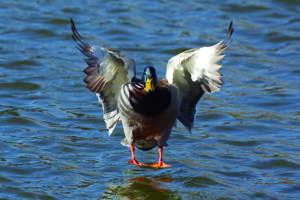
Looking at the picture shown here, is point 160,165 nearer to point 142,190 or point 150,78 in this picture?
point 142,190

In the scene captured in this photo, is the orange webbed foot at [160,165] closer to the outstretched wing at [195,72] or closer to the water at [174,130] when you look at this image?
the water at [174,130]

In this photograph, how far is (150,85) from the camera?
639 cm

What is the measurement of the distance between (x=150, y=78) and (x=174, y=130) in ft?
7.70

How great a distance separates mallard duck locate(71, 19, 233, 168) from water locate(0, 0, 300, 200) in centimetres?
64

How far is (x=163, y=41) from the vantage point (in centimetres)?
1227

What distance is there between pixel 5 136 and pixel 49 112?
3.57 ft

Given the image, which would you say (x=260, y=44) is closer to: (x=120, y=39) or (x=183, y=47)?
(x=183, y=47)

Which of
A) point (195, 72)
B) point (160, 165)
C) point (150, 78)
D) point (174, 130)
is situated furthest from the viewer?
point (174, 130)

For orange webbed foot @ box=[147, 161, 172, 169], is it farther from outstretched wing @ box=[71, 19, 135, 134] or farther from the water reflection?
outstretched wing @ box=[71, 19, 135, 134]

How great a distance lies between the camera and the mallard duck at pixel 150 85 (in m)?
6.42

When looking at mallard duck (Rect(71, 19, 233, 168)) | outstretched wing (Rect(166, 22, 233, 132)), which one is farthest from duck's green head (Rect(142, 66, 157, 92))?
outstretched wing (Rect(166, 22, 233, 132))

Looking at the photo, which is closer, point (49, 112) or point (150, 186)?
point (150, 186)

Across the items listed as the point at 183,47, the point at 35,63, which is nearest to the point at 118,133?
the point at 35,63

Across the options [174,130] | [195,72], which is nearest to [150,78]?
[195,72]
